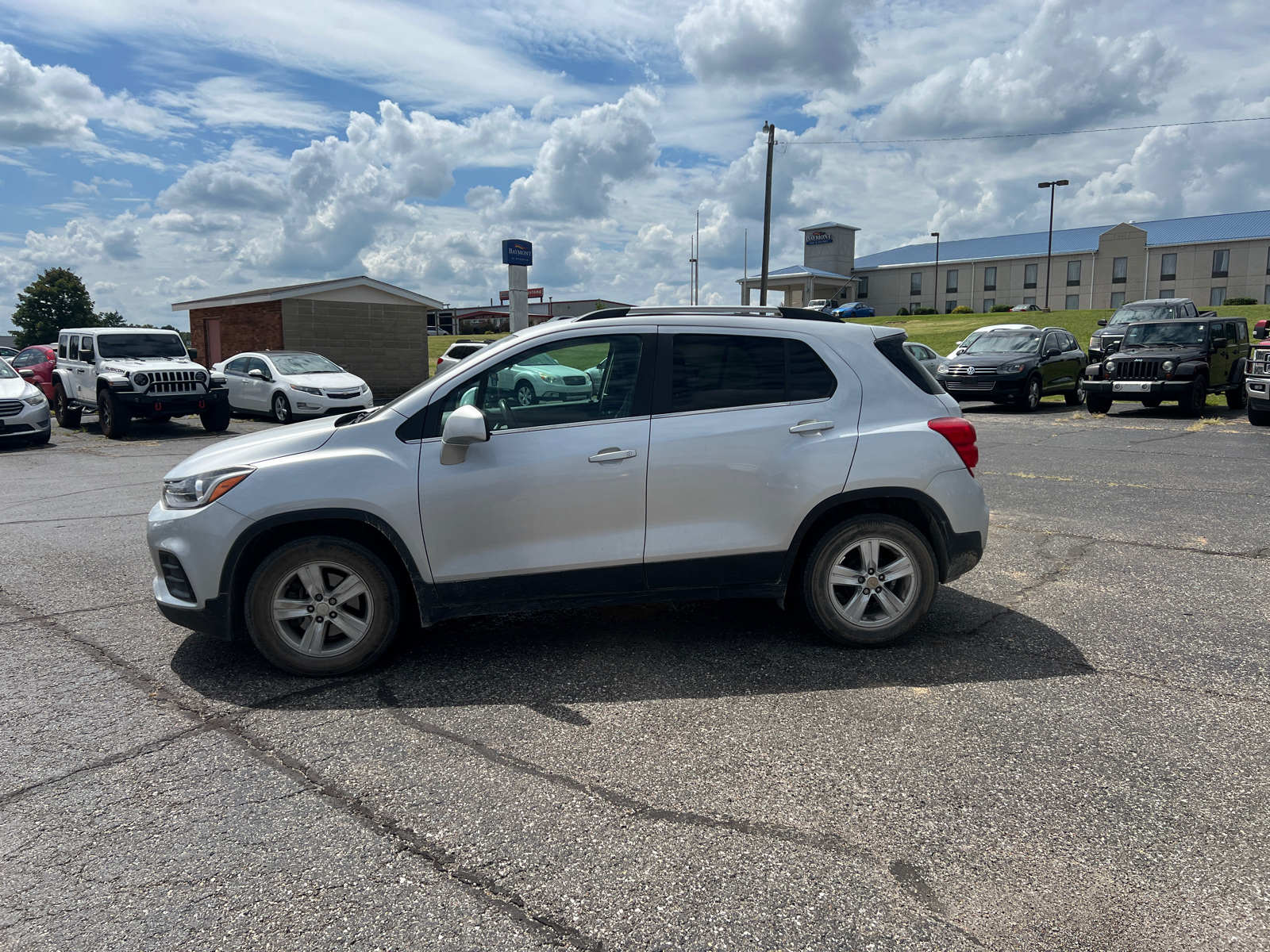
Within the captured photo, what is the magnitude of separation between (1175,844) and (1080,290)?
80.8m

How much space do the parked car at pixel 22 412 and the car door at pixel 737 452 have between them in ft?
51.1

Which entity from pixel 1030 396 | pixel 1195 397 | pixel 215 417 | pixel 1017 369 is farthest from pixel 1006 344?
pixel 215 417

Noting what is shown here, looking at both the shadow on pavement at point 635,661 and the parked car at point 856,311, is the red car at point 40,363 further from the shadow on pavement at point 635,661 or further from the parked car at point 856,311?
the parked car at point 856,311

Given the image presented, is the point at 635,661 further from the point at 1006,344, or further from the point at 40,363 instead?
the point at 40,363

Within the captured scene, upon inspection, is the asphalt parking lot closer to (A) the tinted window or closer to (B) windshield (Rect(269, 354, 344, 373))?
(A) the tinted window

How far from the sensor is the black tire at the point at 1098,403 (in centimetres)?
1802

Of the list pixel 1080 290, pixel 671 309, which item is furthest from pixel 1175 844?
pixel 1080 290

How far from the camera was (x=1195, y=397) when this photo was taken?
16953mm

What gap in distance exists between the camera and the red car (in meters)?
22.4

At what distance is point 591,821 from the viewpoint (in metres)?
3.06

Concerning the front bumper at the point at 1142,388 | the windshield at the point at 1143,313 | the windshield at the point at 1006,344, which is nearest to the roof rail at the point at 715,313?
the front bumper at the point at 1142,388

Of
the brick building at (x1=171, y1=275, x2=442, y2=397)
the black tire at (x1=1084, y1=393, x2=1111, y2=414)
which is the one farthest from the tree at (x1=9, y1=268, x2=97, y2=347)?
the black tire at (x1=1084, y1=393, x2=1111, y2=414)

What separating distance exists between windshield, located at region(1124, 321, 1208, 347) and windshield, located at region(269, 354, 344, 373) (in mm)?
16855

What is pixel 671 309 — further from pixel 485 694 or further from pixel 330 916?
pixel 330 916
